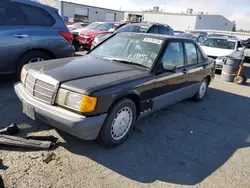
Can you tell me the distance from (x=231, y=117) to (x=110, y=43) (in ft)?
10.1

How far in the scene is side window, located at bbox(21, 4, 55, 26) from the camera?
5156 mm

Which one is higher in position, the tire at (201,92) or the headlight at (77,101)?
the headlight at (77,101)

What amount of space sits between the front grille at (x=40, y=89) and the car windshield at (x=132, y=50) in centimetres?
137

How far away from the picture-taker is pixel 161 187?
8.72 feet

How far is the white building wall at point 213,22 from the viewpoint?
4862 cm

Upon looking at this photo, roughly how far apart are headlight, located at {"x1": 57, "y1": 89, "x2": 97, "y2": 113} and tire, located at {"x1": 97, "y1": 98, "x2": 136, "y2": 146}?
37 centimetres

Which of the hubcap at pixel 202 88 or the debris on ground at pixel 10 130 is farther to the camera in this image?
the hubcap at pixel 202 88

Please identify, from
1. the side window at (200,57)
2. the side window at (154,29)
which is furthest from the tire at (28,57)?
the side window at (154,29)

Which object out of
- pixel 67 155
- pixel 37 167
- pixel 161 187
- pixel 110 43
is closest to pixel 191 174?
pixel 161 187

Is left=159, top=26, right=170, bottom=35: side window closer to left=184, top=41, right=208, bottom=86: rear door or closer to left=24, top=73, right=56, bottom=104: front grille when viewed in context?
left=184, top=41, right=208, bottom=86: rear door

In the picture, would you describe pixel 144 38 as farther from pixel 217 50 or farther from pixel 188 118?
pixel 217 50

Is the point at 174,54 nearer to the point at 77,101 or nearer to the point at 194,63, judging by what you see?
the point at 194,63

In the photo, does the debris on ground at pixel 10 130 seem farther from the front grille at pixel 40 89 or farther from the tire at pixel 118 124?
the tire at pixel 118 124

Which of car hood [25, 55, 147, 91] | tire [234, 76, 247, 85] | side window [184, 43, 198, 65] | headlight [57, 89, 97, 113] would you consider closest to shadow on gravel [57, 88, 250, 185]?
headlight [57, 89, 97, 113]
